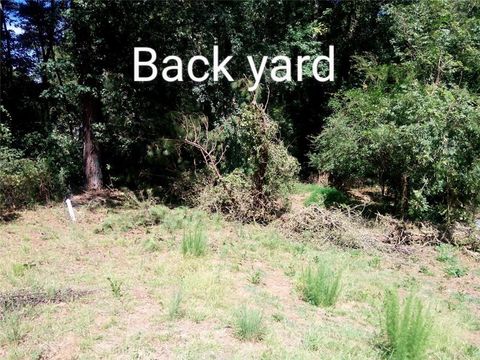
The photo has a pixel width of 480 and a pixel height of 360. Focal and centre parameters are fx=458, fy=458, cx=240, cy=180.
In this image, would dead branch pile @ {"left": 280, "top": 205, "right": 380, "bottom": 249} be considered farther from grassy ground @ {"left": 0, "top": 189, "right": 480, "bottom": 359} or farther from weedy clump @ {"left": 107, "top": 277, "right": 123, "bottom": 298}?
weedy clump @ {"left": 107, "top": 277, "right": 123, "bottom": 298}

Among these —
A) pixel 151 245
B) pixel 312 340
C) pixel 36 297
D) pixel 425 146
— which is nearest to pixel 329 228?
pixel 425 146

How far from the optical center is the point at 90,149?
11.6 meters

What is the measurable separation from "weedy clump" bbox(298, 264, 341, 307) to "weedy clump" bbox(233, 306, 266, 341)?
3.80 ft

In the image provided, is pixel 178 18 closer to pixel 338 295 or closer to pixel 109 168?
pixel 109 168

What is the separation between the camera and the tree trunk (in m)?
11.5

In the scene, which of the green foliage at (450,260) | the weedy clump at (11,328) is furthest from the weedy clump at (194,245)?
the green foliage at (450,260)

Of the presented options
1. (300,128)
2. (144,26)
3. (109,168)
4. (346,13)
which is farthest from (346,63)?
(109,168)

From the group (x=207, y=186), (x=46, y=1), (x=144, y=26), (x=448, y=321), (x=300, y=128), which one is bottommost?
(x=448, y=321)

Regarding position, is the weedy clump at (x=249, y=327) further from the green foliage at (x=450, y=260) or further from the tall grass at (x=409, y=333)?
the green foliage at (x=450, y=260)

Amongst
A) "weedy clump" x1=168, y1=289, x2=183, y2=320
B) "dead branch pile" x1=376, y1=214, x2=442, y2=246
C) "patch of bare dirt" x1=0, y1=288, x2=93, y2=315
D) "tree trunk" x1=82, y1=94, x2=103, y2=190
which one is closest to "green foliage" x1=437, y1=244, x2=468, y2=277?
"dead branch pile" x1=376, y1=214, x2=442, y2=246

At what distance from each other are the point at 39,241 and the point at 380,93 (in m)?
7.63

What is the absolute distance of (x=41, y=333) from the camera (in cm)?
405

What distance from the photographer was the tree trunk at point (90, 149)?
37.6ft

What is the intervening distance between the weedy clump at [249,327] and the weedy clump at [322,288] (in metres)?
1.16
